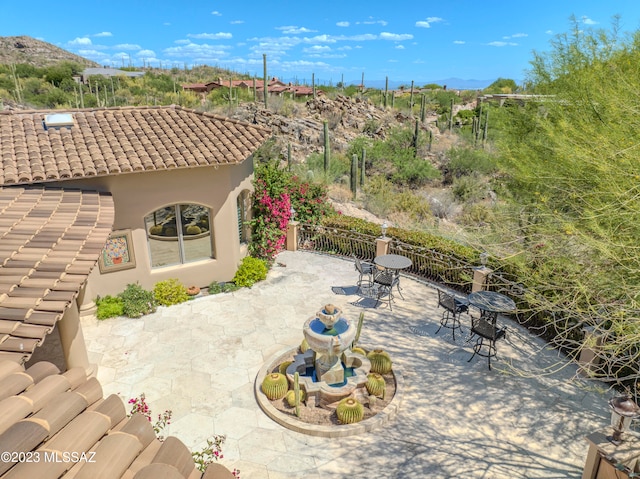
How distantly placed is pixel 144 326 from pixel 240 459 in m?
5.60

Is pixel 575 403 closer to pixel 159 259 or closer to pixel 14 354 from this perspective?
pixel 14 354

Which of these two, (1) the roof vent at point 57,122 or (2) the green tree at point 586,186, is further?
(1) the roof vent at point 57,122

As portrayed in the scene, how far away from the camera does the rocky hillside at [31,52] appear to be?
218 feet

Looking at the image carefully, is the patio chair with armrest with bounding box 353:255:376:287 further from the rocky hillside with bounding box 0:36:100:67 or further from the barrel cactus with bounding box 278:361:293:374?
the rocky hillside with bounding box 0:36:100:67

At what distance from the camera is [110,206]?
10.1 metres

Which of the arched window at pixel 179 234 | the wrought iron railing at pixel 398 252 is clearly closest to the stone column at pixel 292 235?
the wrought iron railing at pixel 398 252

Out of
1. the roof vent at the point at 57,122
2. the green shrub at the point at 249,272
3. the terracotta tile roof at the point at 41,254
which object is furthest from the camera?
the green shrub at the point at 249,272

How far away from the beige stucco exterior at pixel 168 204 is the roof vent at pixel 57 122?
10.1 ft

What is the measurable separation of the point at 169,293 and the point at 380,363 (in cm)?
674

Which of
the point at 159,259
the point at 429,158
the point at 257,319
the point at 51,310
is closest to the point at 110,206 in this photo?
the point at 159,259

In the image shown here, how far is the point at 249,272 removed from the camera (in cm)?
1383

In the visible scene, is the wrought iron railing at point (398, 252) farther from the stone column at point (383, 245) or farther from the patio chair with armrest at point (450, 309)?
the patio chair with armrest at point (450, 309)

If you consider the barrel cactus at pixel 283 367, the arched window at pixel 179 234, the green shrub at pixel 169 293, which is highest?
the arched window at pixel 179 234

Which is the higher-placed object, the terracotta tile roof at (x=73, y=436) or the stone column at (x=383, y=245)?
the terracotta tile roof at (x=73, y=436)
